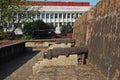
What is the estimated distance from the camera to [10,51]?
1928 centimetres

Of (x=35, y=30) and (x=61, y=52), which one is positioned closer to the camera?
(x=61, y=52)

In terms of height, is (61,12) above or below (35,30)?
above

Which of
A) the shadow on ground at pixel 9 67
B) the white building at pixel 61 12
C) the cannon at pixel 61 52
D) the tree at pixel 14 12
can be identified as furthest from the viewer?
the white building at pixel 61 12

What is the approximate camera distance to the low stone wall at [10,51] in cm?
1690

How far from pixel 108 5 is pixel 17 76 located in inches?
250

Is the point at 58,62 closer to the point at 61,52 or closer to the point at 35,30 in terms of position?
the point at 61,52

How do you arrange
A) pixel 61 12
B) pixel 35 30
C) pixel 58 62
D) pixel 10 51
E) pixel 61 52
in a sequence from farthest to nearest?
pixel 61 12
pixel 35 30
pixel 10 51
pixel 61 52
pixel 58 62

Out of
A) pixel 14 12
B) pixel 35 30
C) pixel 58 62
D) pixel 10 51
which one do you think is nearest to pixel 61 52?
pixel 58 62

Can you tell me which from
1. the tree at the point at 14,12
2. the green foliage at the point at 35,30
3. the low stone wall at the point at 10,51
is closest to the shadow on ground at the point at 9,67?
the low stone wall at the point at 10,51

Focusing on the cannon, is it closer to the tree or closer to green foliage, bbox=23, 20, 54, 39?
the tree

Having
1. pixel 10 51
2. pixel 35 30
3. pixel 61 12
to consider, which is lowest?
pixel 35 30

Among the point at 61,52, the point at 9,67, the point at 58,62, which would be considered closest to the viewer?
the point at 58,62

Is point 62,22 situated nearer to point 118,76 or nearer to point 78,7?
point 78,7

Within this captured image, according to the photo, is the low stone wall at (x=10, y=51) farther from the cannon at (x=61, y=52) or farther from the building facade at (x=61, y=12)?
the building facade at (x=61, y=12)
